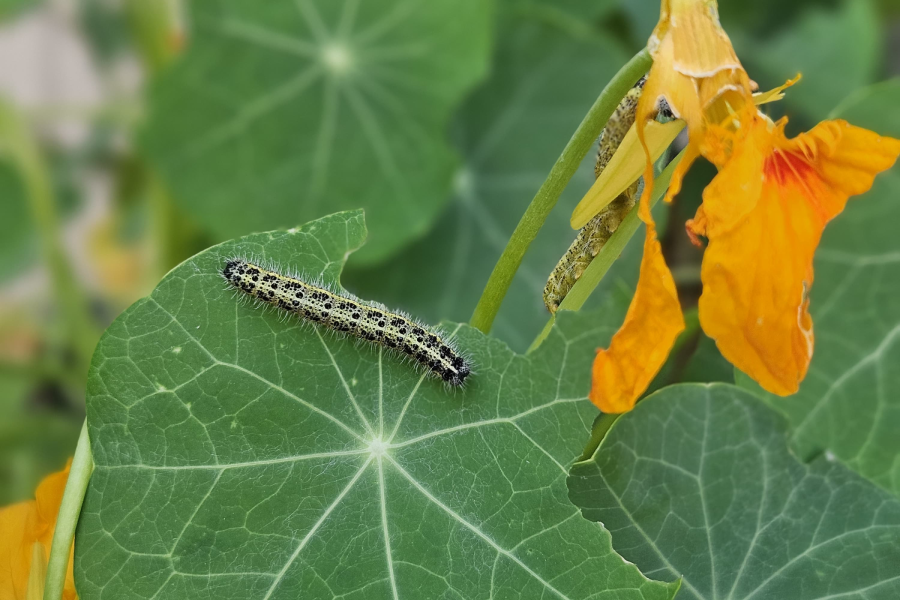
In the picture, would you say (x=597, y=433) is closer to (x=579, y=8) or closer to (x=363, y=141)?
(x=363, y=141)

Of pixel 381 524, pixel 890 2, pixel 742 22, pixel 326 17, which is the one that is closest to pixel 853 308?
pixel 381 524

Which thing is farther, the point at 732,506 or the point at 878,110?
Result: the point at 878,110

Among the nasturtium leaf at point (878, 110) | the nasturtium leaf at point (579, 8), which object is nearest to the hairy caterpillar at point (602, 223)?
the nasturtium leaf at point (878, 110)

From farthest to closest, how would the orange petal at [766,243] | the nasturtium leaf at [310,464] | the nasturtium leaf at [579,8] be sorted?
the nasturtium leaf at [579,8], the nasturtium leaf at [310,464], the orange petal at [766,243]

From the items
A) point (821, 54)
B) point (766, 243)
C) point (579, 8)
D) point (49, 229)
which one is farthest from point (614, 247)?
point (821, 54)

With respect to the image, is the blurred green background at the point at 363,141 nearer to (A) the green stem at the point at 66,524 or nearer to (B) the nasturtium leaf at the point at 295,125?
(B) the nasturtium leaf at the point at 295,125

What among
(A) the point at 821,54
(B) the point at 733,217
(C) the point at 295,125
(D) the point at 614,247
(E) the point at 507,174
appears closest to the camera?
(B) the point at 733,217

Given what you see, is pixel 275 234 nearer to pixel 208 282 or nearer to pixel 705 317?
pixel 208 282
